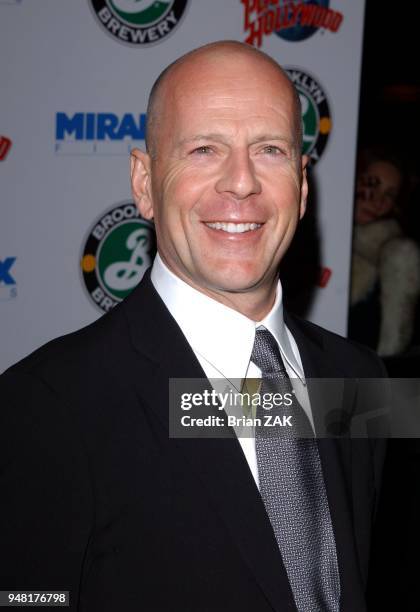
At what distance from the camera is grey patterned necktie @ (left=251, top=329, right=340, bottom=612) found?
58.7 inches

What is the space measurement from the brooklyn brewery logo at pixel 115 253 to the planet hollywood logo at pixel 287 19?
2.98 feet

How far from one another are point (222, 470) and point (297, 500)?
8.0 inches

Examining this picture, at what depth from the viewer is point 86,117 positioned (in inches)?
114

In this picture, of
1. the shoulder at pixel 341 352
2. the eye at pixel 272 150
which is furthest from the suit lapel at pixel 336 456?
the eye at pixel 272 150

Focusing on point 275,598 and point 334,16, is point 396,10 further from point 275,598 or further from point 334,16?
point 275,598

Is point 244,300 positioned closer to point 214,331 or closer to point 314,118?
point 214,331

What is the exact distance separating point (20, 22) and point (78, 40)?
23 centimetres

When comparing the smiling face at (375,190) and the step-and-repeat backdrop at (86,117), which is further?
the smiling face at (375,190)

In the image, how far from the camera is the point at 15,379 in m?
1.47

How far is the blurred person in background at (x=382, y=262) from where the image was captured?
3.21m

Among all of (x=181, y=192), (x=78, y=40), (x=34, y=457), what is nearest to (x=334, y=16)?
(x=78, y=40)

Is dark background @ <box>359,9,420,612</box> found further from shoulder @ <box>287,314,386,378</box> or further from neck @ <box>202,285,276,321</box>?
neck @ <box>202,285,276,321</box>

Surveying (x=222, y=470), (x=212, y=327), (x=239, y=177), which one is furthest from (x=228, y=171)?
(x=222, y=470)

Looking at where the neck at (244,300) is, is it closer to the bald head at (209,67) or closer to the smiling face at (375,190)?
the bald head at (209,67)
